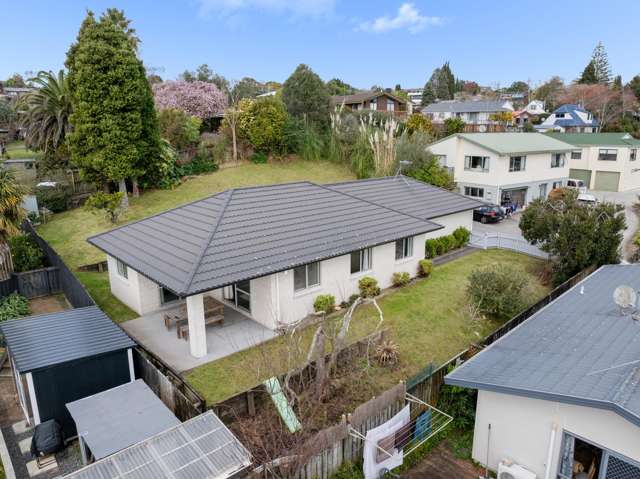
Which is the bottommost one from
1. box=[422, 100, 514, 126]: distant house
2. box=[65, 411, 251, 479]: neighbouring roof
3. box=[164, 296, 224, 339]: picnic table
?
box=[164, 296, 224, 339]: picnic table

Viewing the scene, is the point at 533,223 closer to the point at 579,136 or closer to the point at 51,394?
the point at 51,394

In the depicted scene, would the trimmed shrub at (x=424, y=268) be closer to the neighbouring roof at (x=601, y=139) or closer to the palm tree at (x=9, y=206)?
the palm tree at (x=9, y=206)

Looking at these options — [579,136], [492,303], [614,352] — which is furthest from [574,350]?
[579,136]

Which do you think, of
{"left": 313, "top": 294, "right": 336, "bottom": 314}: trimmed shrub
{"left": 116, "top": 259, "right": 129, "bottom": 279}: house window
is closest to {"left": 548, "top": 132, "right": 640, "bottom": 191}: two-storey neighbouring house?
{"left": 313, "top": 294, "right": 336, "bottom": 314}: trimmed shrub

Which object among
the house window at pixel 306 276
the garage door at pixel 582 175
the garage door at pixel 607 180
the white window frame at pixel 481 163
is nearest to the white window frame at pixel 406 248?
the house window at pixel 306 276

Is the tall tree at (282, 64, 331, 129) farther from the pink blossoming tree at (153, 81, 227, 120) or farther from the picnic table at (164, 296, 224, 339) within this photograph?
the picnic table at (164, 296, 224, 339)

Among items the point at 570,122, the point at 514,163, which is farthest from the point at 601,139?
the point at 570,122
